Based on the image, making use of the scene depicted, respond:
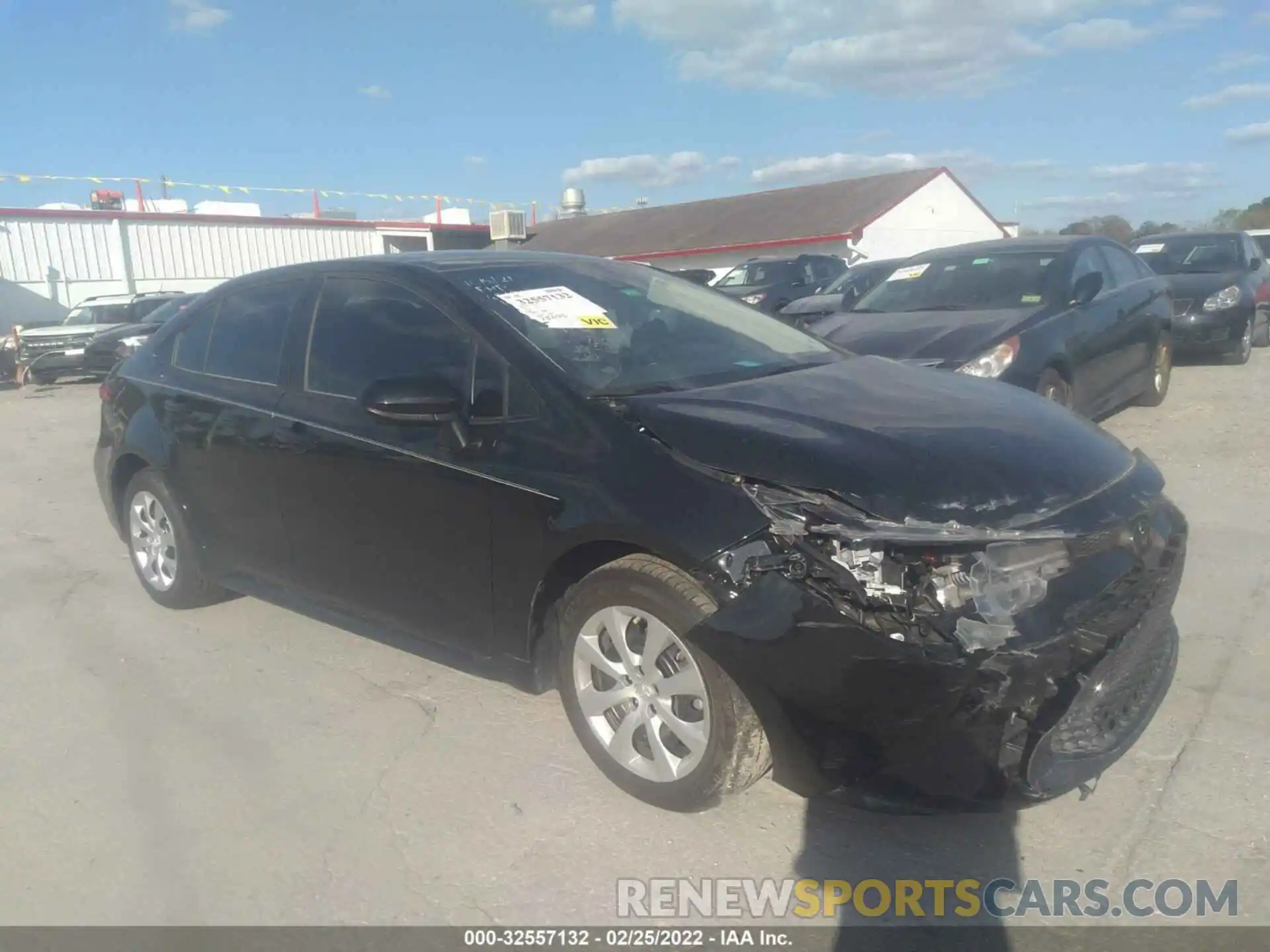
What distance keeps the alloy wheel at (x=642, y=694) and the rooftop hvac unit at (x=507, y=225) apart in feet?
96.9

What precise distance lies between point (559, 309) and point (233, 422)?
165cm

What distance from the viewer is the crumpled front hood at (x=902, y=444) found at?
282 centimetres

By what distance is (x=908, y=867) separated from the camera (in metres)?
2.87

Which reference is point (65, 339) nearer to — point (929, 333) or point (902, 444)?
point (929, 333)

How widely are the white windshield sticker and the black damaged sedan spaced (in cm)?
367

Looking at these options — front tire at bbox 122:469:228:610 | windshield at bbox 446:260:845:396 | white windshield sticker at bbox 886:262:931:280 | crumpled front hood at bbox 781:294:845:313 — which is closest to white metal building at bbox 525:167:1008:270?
crumpled front hood at bbox 781:294:845:313

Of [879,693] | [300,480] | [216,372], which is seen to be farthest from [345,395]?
[879,693]

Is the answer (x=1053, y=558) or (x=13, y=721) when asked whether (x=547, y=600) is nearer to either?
(x=1053, y=558)

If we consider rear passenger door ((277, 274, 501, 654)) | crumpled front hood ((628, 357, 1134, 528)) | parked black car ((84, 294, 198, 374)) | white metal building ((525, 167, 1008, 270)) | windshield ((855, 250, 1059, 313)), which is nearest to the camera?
crumpled front hood ((628, 357, 1134, 528))

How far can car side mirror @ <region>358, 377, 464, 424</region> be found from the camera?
348 cm

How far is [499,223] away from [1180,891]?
3062 cm

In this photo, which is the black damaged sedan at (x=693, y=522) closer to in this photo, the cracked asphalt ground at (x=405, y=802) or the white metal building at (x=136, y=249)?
the cracked asphalt ground at (x=405, y=802)

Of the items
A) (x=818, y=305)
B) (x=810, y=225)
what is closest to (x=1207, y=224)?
(x=810, y=225)

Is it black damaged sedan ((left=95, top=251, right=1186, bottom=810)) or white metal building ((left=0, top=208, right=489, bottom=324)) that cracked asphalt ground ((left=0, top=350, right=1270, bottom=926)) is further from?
white metal building ((left=0, top=208, right=489, bottom=324))
